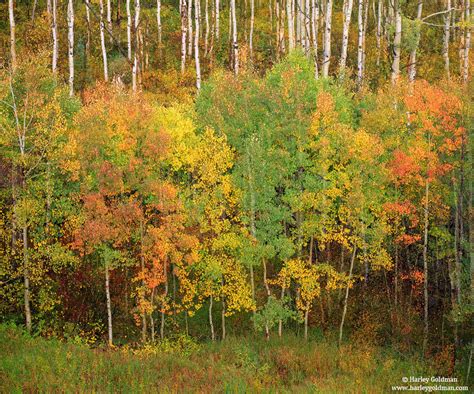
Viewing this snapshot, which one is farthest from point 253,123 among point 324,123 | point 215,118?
point 324,123

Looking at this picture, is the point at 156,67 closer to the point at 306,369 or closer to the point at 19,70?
the point at 19,70

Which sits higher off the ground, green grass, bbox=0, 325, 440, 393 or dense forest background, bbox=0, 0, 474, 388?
dense forest background, bbox=0, 0, 474, 388

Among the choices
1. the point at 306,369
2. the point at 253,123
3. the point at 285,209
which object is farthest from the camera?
the point at 253,123

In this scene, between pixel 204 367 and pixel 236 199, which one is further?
pixel 236 199

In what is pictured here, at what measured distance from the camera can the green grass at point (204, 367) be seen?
52.1 ft

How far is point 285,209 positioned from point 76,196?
9.34m

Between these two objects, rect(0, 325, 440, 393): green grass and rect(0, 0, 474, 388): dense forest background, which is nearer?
rect(0, 325, 440, 393): green grass

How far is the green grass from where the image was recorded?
15883 mm

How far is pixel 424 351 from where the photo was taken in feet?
72.1

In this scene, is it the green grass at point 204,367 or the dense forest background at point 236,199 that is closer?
the green grass at point 204,367

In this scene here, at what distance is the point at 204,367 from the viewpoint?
62.4 feet

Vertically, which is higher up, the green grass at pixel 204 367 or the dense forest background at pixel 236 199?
the dense forest background at pixel 236 199

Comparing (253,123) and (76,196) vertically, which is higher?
(253,123)

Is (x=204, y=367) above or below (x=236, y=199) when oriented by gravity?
below
